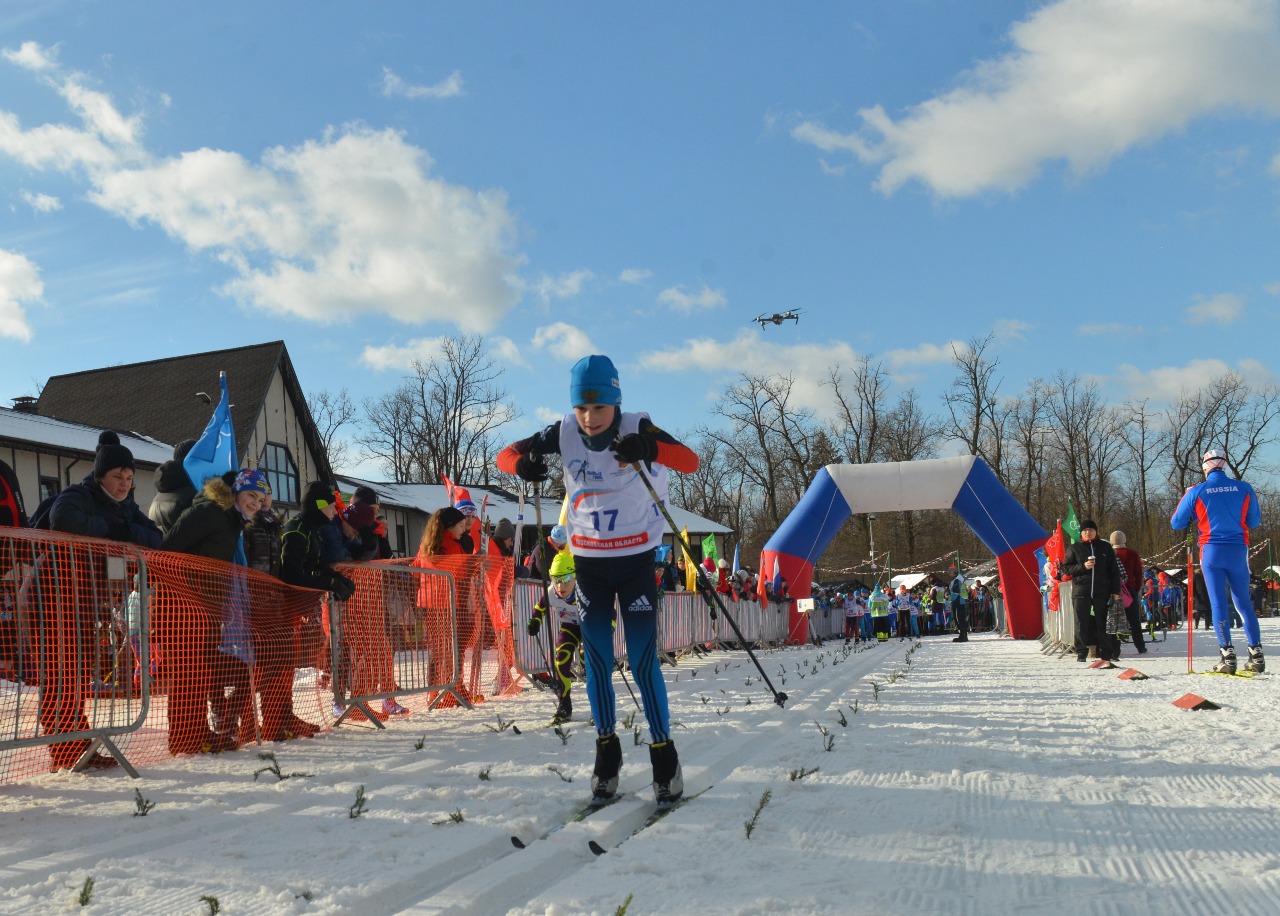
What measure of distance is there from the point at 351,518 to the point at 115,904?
19.2ft

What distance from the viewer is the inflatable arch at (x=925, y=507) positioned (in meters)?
23.1

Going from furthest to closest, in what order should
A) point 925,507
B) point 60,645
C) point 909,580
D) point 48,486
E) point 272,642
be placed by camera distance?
1. point 909,580
2. point 925,507
3. point 48,486
4. point 272,642
5. point 60,645

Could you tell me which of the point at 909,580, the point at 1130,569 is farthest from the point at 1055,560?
the point at 909,580

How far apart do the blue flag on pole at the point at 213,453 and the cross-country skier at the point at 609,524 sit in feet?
13.2

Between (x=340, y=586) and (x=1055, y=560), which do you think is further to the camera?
(x=1055, y=560)

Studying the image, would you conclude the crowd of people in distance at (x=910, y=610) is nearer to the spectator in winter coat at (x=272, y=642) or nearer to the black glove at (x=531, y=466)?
the spectator in winter coat at (x=272, y=642)

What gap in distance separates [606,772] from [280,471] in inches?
1086

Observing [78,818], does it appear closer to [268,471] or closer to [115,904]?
[115,904]

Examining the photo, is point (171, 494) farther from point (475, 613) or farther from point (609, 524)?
point (609, 524)

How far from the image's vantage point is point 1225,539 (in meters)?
9.41

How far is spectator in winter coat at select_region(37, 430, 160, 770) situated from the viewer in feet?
16.6

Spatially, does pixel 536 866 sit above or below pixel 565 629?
below

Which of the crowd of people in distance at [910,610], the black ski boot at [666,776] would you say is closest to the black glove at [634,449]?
the black ski boot at [666,776]

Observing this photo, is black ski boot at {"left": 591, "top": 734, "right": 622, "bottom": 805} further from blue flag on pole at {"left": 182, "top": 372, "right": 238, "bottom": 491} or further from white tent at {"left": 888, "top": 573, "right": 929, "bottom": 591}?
white tent at {"left": 888, "top": 573, "right": 929, "bottom": 591}
